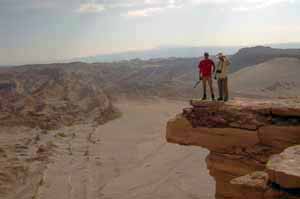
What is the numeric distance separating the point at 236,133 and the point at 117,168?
487 inches

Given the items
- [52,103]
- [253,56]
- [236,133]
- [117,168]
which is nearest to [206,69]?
[236,133]

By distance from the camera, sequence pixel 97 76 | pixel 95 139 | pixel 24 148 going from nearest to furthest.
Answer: pixel 24 148, pixel 95 139, pixel 97 76

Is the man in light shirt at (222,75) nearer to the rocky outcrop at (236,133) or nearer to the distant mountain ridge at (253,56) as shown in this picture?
the rocky outcrop at (236,133)

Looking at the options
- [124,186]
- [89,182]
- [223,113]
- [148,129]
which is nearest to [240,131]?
[223,113]

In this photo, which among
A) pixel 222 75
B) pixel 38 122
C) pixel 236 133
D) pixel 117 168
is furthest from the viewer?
pixel 38 122

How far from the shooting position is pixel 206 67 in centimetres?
1332

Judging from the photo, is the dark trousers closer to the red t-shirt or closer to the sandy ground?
the red t-shirt

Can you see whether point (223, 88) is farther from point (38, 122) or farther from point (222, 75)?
point (38, 122)

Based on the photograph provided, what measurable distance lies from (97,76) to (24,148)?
4995 cm

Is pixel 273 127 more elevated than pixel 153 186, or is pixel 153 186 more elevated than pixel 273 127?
pixel 273 127

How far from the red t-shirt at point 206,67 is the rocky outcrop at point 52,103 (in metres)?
22.6

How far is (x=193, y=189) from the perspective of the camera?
1892 centimetres

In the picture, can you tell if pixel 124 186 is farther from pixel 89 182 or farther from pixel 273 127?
pixel 273 127

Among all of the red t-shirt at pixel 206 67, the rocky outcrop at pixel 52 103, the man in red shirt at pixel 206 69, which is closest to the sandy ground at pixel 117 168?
the rocky outcrop at pixel 52 103
